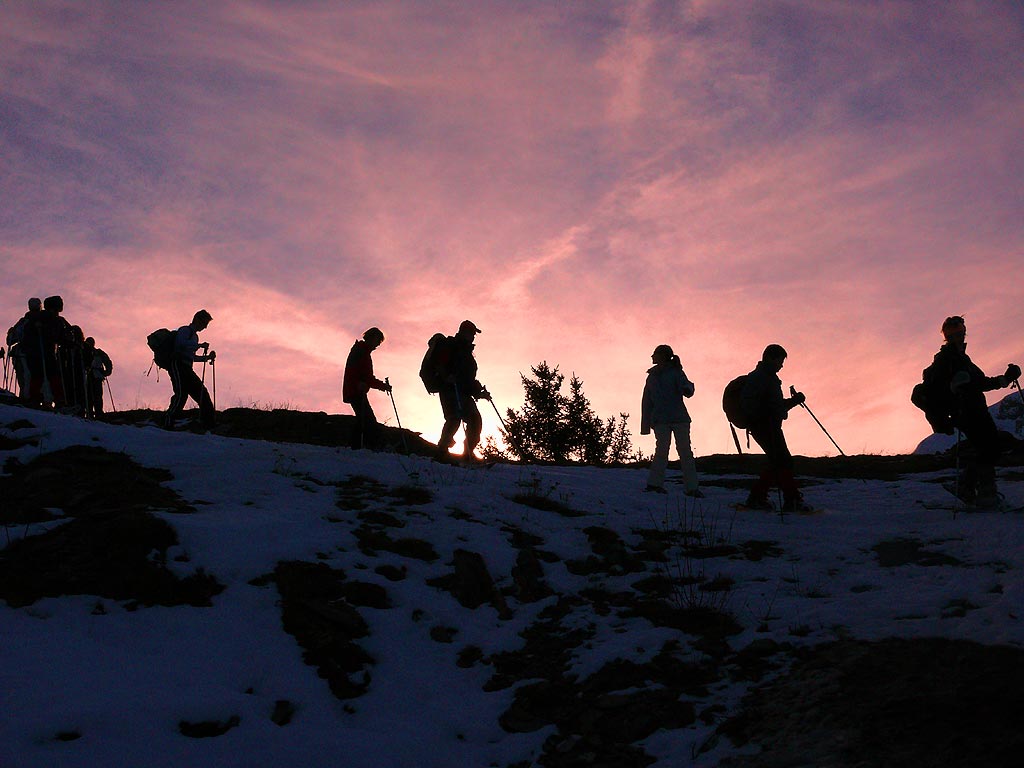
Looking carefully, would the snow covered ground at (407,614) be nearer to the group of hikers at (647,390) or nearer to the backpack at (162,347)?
the group of hikers at (647,390)

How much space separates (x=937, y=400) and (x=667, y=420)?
157 inches

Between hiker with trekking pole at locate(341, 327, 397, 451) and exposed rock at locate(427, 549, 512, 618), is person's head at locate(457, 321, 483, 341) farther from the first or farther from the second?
exposed rock at locate(427, 549, 512, 618)

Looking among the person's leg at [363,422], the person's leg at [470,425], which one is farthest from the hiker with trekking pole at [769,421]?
the person's leg at [363,422]

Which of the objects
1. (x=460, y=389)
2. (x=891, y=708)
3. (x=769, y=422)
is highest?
(x=460, y=389)

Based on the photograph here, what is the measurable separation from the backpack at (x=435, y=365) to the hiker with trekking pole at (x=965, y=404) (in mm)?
7054

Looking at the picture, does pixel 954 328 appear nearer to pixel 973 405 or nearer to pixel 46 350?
pixel 973 405

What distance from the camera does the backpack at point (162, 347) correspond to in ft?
43.9

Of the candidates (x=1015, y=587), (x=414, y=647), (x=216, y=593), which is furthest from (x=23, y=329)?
(x=1015, y=587)

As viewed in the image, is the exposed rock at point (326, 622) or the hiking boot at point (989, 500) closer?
the exposed rock at point (326, 622)

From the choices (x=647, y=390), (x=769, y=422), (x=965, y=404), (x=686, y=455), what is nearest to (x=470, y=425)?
(x=647, y=390)

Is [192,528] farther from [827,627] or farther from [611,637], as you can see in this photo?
[827,627]

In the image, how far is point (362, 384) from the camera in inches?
513

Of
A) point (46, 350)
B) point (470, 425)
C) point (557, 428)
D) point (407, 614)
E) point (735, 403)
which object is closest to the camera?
point (407, 614)

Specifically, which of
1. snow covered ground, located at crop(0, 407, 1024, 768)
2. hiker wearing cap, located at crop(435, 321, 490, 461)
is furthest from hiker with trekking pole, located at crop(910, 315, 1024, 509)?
hiker wearing cap, located at crop(435, 321, 490, 461)
